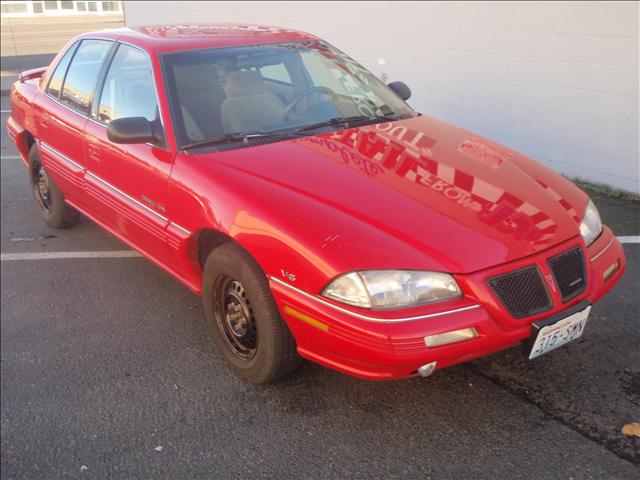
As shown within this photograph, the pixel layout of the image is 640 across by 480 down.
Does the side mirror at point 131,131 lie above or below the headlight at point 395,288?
above

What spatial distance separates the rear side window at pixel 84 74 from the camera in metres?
4.70

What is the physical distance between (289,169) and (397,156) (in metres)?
0.60

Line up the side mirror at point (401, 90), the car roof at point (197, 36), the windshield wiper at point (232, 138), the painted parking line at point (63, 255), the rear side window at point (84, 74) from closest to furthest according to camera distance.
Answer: the windshield wiper at point (232, 138), the car roof at point (197, 36), the rear side window at point (84, 74), the side mirror at point (401, 90), the painted parking line at point (63, 255)

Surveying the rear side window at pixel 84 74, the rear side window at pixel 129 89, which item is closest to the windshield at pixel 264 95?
the rear side window at pixel 129 89

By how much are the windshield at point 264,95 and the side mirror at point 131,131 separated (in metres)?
0.17

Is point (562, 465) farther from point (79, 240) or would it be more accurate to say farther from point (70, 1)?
point (70, 1)

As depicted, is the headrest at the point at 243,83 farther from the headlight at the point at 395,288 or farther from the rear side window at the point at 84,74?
the headlight at the point at 395,288

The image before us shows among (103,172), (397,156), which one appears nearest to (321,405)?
(397,156)

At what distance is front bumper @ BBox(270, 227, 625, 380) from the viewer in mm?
2729

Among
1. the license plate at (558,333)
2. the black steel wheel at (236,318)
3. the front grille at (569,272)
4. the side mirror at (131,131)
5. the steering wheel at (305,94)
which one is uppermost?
the steering wheel at (305,94)

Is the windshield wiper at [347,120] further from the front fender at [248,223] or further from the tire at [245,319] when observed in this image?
the tire at [245,319]

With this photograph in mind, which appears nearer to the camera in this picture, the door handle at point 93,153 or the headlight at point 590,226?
the headlight at point 590,226

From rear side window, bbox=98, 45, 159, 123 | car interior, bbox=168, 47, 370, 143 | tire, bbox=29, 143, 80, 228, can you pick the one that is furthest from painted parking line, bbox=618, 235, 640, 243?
tire, bbox=29, 143, 80, 228

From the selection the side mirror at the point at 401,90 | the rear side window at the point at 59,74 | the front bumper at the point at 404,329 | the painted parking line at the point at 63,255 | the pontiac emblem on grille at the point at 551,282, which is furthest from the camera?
the painted parking line at the point at 63,255
